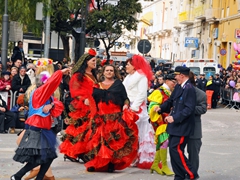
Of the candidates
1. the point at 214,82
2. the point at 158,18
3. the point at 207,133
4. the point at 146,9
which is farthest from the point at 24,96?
the point at 146,9

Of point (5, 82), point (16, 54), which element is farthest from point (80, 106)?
point (16, 54)

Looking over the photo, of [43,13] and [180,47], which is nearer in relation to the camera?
[43,13]

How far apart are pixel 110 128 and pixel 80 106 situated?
2.89 ft

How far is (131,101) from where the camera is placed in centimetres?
1171

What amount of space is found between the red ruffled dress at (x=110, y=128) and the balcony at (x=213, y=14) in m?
40.8

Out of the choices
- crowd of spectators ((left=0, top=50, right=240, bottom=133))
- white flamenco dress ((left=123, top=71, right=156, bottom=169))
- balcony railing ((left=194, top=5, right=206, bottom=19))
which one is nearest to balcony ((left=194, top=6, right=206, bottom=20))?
balcony railing ((left=194, top=5, right=206, bottom=19))

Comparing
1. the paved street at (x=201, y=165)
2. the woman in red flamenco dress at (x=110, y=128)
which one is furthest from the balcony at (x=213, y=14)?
the woman in red flamenco dress at (x=110, y=128)

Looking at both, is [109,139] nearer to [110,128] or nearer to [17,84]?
[110,128]

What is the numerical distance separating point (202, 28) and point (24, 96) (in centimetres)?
4768

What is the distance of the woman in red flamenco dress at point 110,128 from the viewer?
35.8 feet

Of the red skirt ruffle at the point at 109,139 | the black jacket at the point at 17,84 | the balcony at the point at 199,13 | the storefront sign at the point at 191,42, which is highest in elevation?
the balcony at the point at 199,13

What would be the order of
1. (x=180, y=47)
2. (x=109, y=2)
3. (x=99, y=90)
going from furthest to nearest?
(x=180, y=47), (x=109, y=2), (x=99, y=90)

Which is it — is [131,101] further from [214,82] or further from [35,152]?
[214,82]

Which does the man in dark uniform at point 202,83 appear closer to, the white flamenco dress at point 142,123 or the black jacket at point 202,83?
the black jacket at point 202,83
